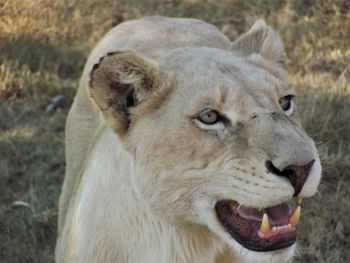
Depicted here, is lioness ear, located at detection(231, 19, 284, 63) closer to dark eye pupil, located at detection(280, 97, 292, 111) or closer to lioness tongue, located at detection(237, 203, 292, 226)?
dark eye pupil, located at detection(280, 97, 292, 111)

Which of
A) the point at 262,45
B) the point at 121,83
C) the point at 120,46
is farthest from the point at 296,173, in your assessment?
the point at 120,46

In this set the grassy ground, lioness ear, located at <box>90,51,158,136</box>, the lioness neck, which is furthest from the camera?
the grassy ground

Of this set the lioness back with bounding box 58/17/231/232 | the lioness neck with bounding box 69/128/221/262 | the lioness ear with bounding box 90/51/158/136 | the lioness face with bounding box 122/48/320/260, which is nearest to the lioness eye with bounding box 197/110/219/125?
the lioness face with bounding box 122/48/320/260

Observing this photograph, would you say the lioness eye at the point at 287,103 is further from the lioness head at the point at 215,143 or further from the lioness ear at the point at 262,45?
the lioness ear at the point at 262,45

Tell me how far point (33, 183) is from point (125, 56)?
2.30 m

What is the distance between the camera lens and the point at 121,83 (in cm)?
243

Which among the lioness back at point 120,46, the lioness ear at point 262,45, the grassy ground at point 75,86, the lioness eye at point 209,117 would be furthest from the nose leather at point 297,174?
the grassy ground at point 75,86

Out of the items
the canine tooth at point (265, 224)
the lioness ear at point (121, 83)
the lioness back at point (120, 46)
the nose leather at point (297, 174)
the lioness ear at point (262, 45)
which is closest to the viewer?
the nose leather at point (297, 174)

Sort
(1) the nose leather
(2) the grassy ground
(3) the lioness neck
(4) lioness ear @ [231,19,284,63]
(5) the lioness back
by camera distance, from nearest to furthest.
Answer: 1. (1) the nose leather
2. (3) the lioness neck
3. (4) lioness ear @ [231,19,284,63]
4. (5) the lioness back
5. (2) the grassy ground

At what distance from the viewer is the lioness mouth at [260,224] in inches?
90.0

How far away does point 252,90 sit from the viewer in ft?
7.72

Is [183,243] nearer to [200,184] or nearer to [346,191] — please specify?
[200,184]

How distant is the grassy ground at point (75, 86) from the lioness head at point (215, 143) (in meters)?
1.54

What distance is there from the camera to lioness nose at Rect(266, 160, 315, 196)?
7.00ft
